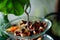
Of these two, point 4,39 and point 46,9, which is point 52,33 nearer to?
point 46,9

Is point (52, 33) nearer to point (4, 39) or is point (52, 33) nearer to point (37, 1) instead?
point (37, 1)

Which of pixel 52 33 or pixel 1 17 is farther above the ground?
pixel 1 17

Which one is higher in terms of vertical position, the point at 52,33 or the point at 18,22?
the point at 18,22

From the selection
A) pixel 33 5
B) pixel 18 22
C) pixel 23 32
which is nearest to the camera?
pixel 23 32

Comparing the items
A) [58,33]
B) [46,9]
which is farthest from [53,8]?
[58,33]

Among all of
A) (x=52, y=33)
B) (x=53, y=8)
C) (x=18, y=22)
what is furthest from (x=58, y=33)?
(x=18, y=22)

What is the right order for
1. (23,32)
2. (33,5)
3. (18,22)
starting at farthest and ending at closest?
(33,5)
(18,22)
(23,32)

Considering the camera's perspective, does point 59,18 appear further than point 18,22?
Yes

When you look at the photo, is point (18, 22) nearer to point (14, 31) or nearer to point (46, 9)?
point (14, 31)

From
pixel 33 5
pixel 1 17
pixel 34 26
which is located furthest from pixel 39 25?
pixel 33 5

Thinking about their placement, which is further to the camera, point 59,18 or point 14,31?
point 59,18
